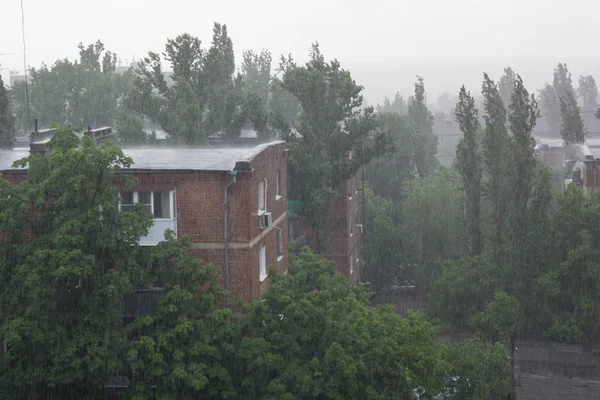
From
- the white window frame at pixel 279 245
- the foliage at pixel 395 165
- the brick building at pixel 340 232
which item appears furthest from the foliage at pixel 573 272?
the foliage at pixel 395 165

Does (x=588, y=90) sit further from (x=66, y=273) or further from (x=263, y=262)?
(x=66, y=273)

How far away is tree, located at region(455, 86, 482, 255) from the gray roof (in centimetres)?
1154

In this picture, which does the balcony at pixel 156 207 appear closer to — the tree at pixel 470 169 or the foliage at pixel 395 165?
the tree at pixel 470 169

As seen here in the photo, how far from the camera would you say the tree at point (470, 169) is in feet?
103

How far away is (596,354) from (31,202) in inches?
797

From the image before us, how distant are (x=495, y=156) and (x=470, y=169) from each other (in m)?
1.35

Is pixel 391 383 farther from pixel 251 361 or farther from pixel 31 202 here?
pixel 31 202

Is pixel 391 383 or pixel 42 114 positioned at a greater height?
pixel 42 114

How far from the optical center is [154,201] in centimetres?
1925

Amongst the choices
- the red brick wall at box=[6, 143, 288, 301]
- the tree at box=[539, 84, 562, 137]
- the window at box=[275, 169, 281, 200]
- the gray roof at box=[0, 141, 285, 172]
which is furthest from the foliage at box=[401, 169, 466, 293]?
the tree at box=[539, 84, 562, 137]

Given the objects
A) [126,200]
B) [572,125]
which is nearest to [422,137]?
[572,125]

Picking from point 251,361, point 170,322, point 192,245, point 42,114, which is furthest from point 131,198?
point 42,114

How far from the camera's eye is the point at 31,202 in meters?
16.9

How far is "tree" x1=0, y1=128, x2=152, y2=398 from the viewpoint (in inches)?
627
